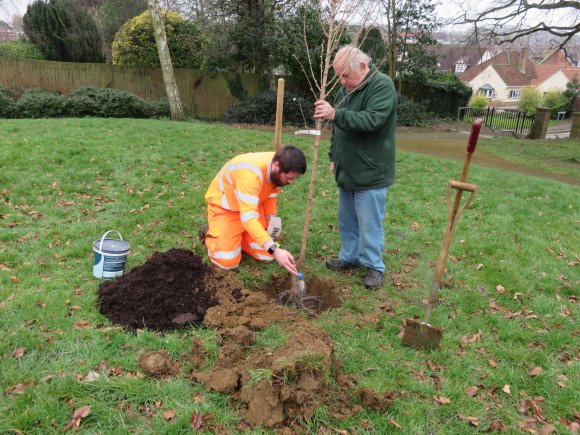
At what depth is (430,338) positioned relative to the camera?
10.7ft

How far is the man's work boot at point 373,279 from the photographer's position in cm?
422

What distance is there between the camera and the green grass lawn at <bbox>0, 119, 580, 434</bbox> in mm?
2637

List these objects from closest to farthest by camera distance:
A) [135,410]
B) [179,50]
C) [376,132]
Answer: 1. [135,410]
2. [376,132]
3. [179,50]

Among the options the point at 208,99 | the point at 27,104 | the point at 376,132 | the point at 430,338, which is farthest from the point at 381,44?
the point at 430,338

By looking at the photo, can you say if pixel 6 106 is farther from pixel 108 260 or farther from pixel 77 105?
pixel 108 260

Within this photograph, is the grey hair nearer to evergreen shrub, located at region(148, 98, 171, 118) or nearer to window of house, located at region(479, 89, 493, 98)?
evergreen shrub, located at region(148, 98, 171, 118)

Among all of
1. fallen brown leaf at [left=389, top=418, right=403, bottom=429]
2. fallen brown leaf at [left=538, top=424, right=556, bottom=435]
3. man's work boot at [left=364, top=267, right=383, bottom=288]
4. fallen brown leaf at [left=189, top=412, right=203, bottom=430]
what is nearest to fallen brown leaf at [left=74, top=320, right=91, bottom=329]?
fallen brown leaf at [left=189, top=412, right=203, bottom=430]

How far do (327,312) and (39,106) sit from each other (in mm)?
12211

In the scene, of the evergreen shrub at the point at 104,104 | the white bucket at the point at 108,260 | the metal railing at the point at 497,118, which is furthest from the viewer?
the metal railing at the point at 497,118

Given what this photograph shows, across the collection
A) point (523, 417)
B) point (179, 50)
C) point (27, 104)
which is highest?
point (179, 50)

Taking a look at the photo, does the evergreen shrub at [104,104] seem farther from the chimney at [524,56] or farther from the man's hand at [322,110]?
the chimney at [524,56]

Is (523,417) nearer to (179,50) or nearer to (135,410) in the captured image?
(135,410)

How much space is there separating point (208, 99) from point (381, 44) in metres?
8.38

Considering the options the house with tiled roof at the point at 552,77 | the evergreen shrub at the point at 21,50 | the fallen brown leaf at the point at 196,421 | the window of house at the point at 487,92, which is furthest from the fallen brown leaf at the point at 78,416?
the window of house at the point at 487,92
